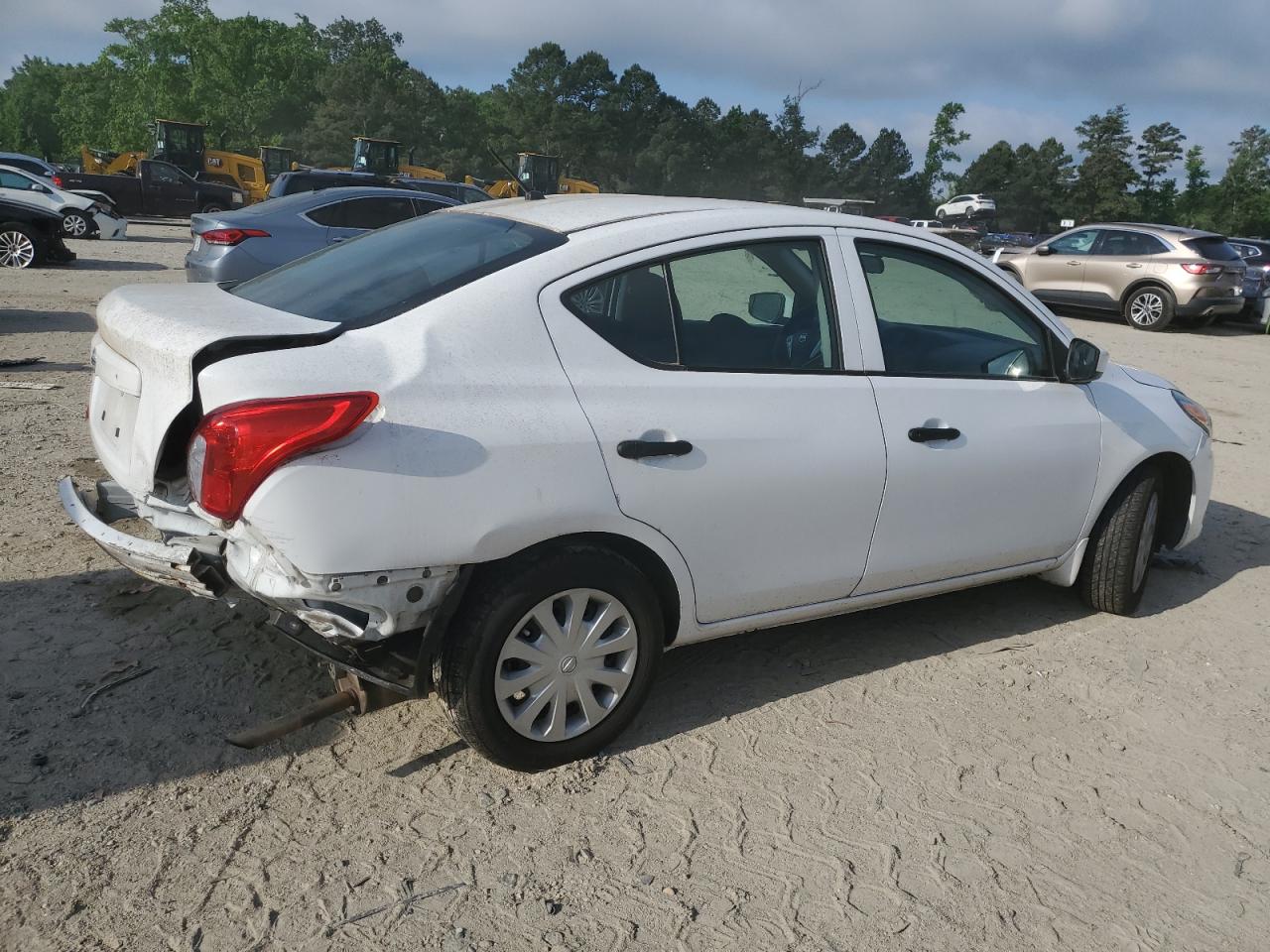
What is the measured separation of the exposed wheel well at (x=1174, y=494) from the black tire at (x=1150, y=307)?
14158 mm

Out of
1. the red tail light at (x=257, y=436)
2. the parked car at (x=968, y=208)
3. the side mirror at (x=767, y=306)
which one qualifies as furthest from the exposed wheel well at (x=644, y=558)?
the parked car at (x=968, y=208)

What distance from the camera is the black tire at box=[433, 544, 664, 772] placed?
117 inches

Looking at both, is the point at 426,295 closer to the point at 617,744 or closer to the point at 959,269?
the point at 617,744

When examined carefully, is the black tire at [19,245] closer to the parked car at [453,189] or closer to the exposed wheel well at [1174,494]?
the parked car at [453,189]

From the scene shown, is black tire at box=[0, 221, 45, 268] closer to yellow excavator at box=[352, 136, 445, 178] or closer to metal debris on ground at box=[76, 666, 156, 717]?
metal debris on ground at box=[76, 666, 156, 717]

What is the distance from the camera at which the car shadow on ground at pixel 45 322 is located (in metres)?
10.6

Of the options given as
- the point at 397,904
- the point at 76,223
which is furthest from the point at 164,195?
the point at 397,904

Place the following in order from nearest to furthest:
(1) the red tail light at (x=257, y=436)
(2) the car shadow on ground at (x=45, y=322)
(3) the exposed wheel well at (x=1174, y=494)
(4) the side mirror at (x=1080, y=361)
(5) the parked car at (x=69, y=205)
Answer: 1. (1) the red tail light at (x=257, y=436)
2. (4) the side mirror at (x=1080, y=361)
3. (3) the exposed wheel well at (x=1174, y=494)
4. (2) the car shadow on ground at (x=45, y=322)
5. (5) the parked car at (x=69, y=205)

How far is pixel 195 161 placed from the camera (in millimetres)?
38562

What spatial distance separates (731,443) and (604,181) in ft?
249

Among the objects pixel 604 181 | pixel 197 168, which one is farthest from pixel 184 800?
pixel 604 181

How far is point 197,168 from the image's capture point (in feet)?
126

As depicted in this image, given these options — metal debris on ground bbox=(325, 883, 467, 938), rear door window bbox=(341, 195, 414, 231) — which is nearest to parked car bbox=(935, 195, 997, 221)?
rear door window bbox=(341, 195, 414, 231)

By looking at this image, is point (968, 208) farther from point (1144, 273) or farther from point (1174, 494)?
point (1174, 494)
